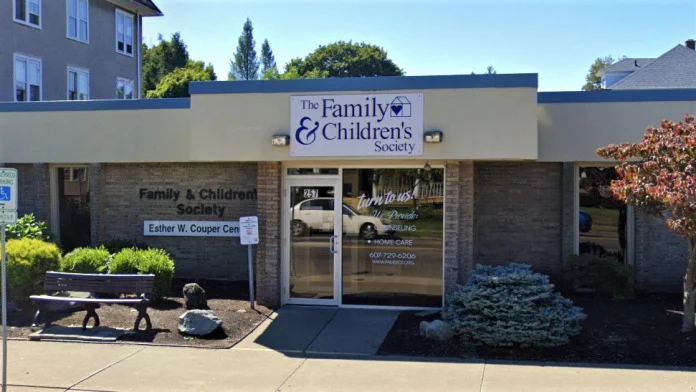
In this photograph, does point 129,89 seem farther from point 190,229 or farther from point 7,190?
point 7,190

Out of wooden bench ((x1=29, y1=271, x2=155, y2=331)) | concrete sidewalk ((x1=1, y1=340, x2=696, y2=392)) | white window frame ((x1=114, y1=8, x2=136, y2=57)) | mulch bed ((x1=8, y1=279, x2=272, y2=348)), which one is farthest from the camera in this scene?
white window frame ((x1=114, y1=8, x2=136, y2=57))

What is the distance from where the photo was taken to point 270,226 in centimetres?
1097

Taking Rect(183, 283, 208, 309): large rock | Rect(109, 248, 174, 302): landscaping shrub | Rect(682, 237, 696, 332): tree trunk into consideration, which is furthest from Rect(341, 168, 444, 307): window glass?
Rect(682, 237, 696, 332): tree trunk

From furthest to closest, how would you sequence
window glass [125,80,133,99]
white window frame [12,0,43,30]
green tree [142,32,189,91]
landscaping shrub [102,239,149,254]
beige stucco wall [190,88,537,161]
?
green tree [142,32,189,91] → window glass [125,80,133,99] → white window frame [12,0,43,30] → landscaping shrub [102,239,149,254] → beige stucco wall [190,88,537,161]

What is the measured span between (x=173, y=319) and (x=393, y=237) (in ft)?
12.1

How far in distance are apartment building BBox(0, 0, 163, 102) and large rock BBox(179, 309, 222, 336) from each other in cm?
1927

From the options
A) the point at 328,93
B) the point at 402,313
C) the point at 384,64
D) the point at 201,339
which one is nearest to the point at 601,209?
the point at 402,313

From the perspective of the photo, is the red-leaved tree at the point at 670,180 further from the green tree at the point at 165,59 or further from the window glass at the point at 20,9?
the green tree at the point at 165,59

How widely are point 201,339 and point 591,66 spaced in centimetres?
6990

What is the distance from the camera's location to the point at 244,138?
10391 millimetres

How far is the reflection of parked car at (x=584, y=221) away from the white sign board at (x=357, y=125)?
3989 millimetres

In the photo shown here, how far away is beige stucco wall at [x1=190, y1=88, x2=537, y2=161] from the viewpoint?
9617 millimetres

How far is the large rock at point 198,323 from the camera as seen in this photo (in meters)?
8.94

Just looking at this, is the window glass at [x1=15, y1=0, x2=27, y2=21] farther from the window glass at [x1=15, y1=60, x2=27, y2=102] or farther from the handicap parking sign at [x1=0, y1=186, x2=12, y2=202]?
the handicap parking sign at [x1=0, y1=186, x2=12, y2=202]
